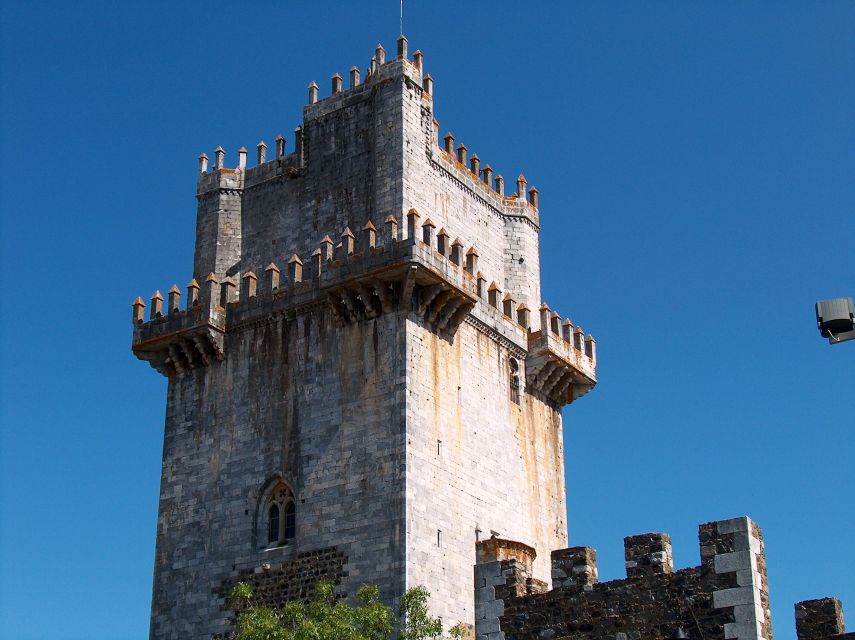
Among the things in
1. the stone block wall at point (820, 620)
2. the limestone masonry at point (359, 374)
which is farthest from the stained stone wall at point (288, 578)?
the stone block wall at point (820, 620)

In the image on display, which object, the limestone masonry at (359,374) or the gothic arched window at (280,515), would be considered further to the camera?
the gothic arched window at (280,515)

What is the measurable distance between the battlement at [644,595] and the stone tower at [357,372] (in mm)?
6511

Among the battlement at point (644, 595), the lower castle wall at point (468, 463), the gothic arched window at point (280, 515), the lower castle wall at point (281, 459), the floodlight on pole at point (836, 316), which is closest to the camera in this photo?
the floodlight on pole at point (836, 316)

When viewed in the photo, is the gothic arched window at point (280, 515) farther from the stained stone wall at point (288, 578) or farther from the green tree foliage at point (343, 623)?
the green tree foliage at point (343, 623)

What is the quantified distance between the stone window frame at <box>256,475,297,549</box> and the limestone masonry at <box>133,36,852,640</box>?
49mm

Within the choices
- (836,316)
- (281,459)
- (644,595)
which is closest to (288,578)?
(281,459)

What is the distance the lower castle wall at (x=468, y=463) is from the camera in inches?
1212

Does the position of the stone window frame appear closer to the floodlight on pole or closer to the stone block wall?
the stone block wall

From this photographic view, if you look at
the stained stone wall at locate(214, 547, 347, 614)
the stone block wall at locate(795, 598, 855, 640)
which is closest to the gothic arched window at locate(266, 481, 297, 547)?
the stained stone wall at locate(214, 547, 347, 614)

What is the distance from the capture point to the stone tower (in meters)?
31.4

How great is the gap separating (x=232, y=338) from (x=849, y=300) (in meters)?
22.3

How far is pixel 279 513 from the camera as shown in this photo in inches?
1289

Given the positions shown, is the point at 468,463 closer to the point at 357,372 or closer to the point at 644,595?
the point at 357,372

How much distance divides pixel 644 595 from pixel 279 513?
1304 centimetres
